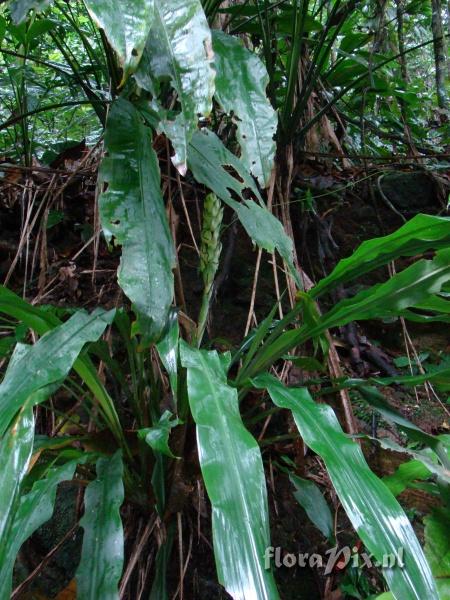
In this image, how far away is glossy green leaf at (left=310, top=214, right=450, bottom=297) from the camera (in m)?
0.68

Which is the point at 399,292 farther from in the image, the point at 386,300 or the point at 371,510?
the point at 371,510

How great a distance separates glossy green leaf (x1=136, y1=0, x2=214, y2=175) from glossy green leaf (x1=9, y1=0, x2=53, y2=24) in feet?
0.43

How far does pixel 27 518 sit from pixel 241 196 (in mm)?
567

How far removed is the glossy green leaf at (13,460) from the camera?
513 mm

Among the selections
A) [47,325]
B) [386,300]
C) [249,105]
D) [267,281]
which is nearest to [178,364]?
[47,325]

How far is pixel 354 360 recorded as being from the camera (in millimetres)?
1305

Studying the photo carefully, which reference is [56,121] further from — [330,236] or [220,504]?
[220,504]

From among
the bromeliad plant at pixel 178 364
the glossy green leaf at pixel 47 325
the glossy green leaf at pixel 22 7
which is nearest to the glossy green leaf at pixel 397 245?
the bromeliad plant at pixel 178 364

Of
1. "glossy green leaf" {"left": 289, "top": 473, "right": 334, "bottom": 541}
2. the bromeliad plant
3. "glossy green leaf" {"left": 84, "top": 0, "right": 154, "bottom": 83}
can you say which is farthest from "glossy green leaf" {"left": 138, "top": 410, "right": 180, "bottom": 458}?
"glossy green leaf" {"left": 84, "top": 0, "right": 154, "bottom": 83}

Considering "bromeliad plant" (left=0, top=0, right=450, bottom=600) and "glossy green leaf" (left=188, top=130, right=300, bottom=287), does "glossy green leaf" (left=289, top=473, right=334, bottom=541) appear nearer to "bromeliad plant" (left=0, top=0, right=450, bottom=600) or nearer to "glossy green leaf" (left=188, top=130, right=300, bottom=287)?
"bromeliad plant" (left=0, top=0, right=450, bottom=600)

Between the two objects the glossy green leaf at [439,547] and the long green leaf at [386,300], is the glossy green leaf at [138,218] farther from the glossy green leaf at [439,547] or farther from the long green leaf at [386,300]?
the glossy green leaf at [439,547]

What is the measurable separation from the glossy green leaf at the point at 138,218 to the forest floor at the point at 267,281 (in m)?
0.38

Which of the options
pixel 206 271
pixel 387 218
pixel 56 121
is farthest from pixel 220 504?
pixel 56 121

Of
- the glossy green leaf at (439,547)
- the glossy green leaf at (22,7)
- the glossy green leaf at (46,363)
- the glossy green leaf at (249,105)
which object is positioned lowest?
the glossy green leaf at (439,547)
